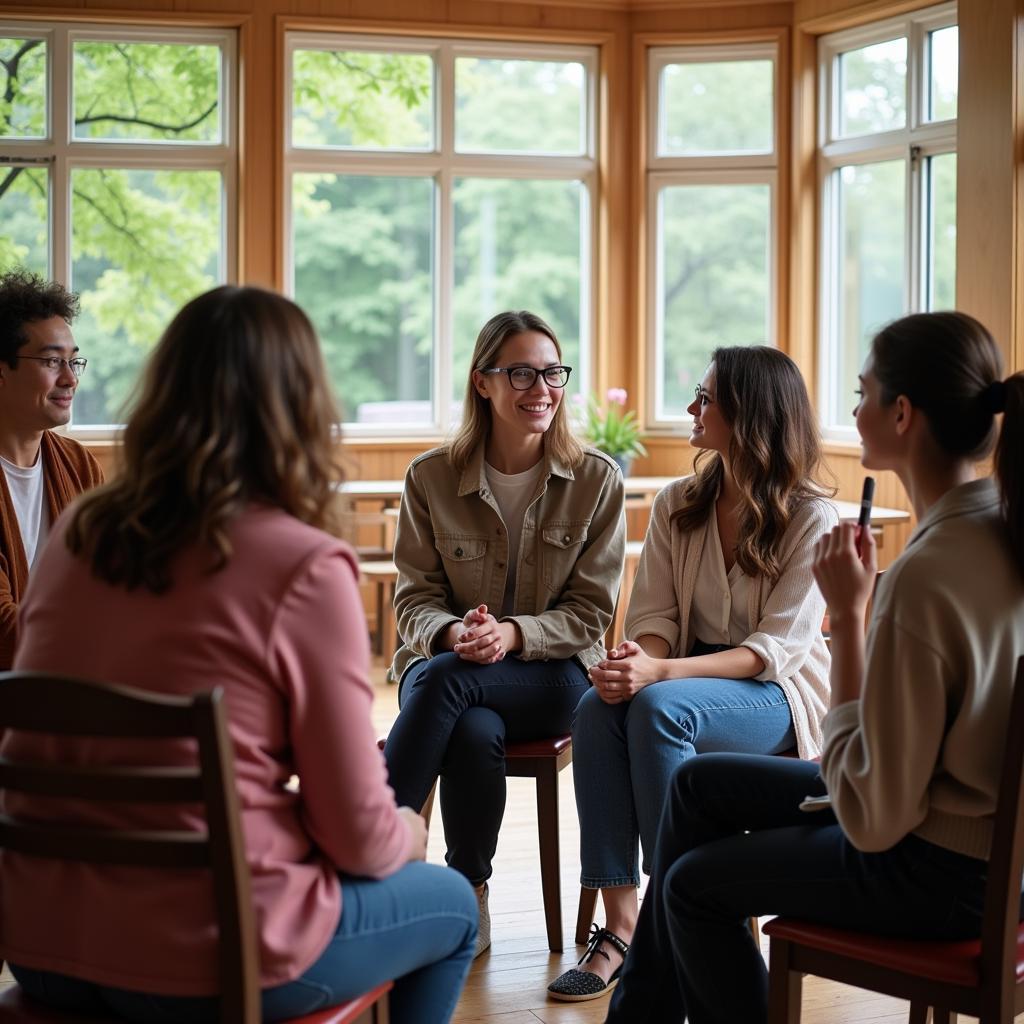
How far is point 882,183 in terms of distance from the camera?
20.6 feet

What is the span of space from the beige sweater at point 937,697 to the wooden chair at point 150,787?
0.72 meters

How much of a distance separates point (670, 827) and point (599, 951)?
0.69 meters

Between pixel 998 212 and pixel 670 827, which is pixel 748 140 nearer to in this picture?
pixel 998 212

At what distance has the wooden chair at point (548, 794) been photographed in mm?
2654

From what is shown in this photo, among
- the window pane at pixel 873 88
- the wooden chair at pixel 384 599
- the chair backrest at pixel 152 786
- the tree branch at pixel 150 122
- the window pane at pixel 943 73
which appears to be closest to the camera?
the chair backrest at pixel 152 786

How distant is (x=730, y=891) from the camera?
5.73ft

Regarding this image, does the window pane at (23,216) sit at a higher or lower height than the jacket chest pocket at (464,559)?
higher

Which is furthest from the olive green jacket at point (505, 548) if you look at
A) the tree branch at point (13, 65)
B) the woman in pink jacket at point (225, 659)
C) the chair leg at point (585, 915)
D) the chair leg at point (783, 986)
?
the tree branch at point (13, 65)

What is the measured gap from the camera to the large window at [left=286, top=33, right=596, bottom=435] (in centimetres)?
659

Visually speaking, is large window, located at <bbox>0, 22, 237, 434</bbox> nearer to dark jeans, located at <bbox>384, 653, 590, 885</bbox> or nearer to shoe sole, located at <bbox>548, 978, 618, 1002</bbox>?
dark jeans, located at <bbox>384, 653, 590, 885</bbox>

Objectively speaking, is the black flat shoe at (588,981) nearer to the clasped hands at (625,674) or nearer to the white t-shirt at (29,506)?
the clasped hands at (625,674)

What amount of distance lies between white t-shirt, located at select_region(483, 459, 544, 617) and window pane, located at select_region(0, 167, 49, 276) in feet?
13.7

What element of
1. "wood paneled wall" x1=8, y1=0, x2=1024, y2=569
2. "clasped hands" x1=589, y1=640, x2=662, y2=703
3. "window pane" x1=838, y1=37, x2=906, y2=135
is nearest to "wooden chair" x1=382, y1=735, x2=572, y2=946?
"clasped hands" x1=589, y1=640, x2=662, y2=703

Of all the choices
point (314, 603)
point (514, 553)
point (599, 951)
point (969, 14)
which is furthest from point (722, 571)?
point (969, 14)
